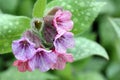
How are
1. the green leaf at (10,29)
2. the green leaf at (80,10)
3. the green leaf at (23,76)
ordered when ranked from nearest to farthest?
the green leaf at (10,29)
the green leaf at (80,10)
the green leaf at (23,76)

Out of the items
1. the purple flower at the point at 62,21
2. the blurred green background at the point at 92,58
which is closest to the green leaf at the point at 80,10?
the purple flower at the point at 62,21

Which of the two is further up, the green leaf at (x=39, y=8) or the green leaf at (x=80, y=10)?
the green leaf at (x=39, y=8)

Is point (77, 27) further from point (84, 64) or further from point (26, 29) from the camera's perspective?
point (84, 64)

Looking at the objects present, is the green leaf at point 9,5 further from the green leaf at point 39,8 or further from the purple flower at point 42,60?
the purple flower at point 42,60

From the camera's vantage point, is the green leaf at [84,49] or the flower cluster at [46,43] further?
the green leaf at [84,49]

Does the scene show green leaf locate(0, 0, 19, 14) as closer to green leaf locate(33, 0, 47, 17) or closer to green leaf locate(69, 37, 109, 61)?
green leaf locate(69, 37, 109, 61)

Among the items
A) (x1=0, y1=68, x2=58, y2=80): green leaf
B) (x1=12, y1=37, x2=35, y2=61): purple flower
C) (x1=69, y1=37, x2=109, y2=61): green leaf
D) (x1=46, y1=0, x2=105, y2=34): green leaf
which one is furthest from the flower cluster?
(x1=0, y1=68, x2=58, y2=80): green leaf
